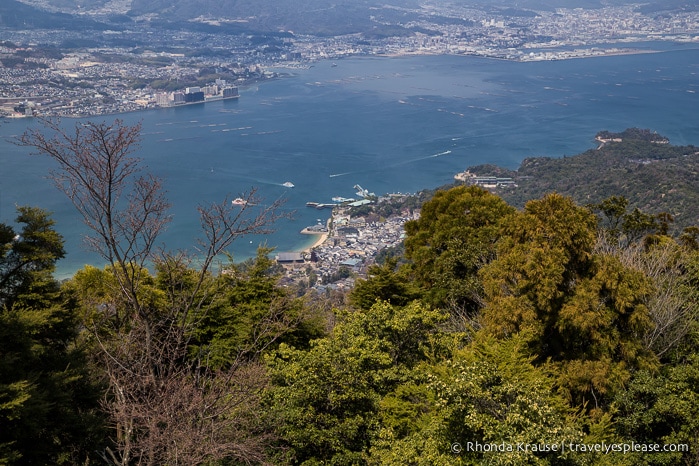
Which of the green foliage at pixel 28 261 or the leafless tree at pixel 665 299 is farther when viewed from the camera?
the leafless tree at pixel 665 299

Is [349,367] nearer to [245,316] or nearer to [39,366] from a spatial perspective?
[39,366]

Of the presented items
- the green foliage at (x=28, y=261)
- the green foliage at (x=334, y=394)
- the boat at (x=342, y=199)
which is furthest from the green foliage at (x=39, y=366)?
the boat at (x=342, y=199)

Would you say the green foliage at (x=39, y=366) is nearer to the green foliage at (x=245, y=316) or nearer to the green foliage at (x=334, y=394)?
the green foliage at (x=245, y=316)

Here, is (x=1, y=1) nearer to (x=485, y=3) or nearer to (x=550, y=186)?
(x=550, y=186)

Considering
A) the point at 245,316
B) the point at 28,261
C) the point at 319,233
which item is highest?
the point at 28,261

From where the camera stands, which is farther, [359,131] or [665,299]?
[359,131]

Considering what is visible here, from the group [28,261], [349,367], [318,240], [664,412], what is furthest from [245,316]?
[318,240]

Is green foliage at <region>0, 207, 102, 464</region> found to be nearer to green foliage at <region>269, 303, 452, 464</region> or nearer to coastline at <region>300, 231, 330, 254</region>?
green foliage at <region>269, 303, 452, 464</region>
